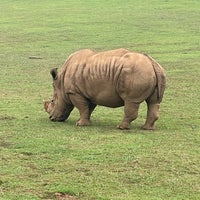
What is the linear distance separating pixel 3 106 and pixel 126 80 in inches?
133

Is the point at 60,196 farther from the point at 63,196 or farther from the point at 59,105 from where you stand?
the point at 59,105

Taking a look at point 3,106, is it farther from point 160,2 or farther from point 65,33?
point 160,2

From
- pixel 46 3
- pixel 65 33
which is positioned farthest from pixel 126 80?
pixel 46 3

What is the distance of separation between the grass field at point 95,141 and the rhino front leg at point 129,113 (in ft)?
0.47

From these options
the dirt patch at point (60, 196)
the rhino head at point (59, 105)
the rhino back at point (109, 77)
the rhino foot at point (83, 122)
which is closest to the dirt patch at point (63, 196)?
the dirt patch at point (60, 196)

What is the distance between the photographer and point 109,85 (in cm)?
1033

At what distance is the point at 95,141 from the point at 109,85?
1395 mm

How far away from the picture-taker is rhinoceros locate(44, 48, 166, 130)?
10031mm

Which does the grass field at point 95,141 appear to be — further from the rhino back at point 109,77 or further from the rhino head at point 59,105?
the rhino back at point 109,77

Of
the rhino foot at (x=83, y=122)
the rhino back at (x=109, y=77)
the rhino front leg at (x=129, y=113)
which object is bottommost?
the rhino foot at (x=83, y=122)

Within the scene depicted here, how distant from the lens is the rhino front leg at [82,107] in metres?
10.7

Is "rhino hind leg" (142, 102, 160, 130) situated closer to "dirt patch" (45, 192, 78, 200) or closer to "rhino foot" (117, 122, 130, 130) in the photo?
"rhino foot" (117, 122, 130, 130)

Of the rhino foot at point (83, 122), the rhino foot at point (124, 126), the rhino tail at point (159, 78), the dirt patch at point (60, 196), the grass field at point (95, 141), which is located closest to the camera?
the dirt patch at point (60, 196)

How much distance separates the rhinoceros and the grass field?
28cm
